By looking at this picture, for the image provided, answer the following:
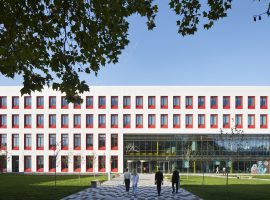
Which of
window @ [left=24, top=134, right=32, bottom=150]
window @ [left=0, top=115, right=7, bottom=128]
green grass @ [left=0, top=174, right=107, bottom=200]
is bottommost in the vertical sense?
green grass @ [left=0, top=174, right=107, bottom=200]

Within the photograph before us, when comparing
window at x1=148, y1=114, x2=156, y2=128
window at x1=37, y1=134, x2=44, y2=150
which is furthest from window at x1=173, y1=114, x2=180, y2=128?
window at x1=37, y1=134, x2=44, y2=150

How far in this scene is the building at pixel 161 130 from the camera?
80.2 meters

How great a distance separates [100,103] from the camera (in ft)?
266

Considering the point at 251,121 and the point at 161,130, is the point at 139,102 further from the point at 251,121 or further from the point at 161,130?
the point at 251,121

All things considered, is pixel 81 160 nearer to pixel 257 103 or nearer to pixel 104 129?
pixel 104 129

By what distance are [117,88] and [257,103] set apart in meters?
22.8

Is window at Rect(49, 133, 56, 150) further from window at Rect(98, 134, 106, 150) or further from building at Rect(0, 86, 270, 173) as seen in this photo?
window at Rect(98, 134, 106, 150)

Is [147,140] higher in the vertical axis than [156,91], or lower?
lower

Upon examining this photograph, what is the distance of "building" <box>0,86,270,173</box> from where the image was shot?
80250 millimetres

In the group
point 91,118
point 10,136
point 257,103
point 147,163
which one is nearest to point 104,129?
point 91,118

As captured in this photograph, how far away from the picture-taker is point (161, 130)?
8044cm

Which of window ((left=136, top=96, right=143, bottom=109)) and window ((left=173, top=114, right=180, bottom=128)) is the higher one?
window ((left=136, top=96, right=143, bottom=109))

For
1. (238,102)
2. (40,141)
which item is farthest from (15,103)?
(238,102)

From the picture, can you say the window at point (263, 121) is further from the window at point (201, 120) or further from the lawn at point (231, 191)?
the lawn at point (231, 191)
